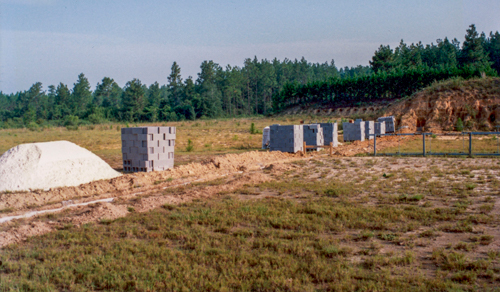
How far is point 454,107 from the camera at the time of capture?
40969 mm

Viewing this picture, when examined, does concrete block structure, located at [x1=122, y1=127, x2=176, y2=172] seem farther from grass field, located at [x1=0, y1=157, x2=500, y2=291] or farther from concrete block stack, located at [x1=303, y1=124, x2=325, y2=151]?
concrete block stack, located at [x1=303, y1=124, x2=325, y2=151]

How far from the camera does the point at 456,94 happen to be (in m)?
42.1

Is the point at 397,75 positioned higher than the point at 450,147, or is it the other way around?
the point at 397,75

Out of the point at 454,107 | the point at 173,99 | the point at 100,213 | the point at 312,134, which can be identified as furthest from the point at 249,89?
the point at 100,213

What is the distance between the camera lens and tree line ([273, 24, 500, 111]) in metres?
65.6

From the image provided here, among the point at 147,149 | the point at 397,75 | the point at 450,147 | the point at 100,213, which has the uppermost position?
the point at 397,75

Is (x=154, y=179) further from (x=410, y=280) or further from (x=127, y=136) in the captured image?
(x=410, y=280)

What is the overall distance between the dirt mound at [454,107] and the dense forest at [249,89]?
12.4 metres

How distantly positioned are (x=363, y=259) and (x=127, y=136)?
12049 mm

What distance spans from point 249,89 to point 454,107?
224 ft

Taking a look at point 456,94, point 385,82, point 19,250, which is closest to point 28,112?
point 385,82

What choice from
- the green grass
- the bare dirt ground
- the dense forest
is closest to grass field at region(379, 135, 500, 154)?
the bare dirt ground

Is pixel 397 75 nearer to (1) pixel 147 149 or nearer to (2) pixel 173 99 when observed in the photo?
(2) pixel 173 99

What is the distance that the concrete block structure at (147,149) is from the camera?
15000 mm
